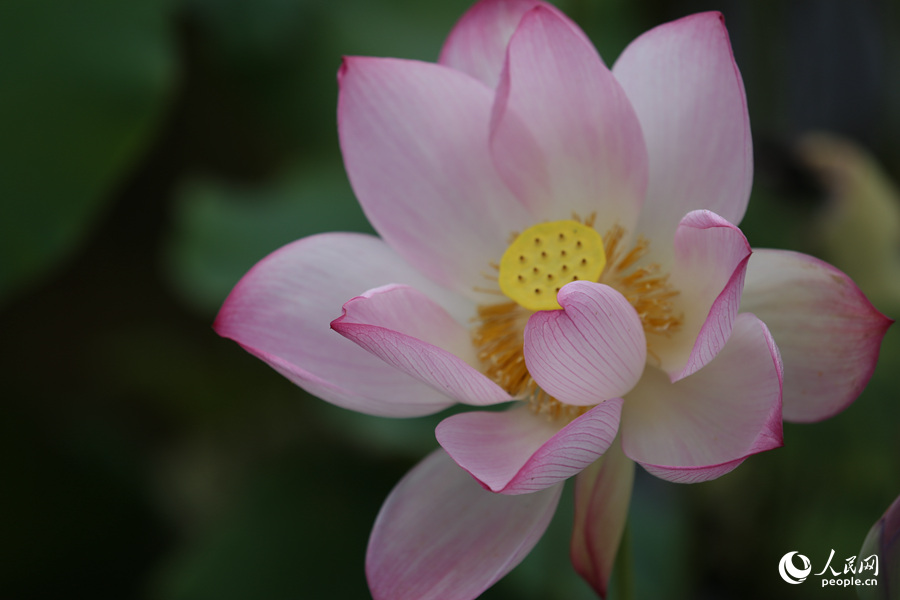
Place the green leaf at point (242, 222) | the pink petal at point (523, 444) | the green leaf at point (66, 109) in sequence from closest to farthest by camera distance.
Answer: the pink petal at point (523, 444) → the green leaf at point (66, 109) → the green leaf at point (242, 222)

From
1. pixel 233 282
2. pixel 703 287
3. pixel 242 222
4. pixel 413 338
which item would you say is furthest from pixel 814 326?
pixel 242 222

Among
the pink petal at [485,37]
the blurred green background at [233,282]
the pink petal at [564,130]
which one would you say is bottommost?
the blurred green background at [233,282]

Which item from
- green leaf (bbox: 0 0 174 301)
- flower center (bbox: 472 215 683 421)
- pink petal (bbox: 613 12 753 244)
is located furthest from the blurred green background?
pink petal (bbox: 613 12 753 244)

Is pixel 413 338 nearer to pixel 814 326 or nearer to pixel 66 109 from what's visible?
pixel 814 326

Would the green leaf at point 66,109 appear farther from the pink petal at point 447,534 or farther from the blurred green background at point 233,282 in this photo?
the pink petal at point 447,534

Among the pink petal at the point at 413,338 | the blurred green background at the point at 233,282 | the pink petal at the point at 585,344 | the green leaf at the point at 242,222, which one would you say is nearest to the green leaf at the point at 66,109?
the blurred green background at the point at 233,282

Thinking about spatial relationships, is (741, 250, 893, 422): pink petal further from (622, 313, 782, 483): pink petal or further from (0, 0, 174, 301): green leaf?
(0, 0, 174, 301): green leaf

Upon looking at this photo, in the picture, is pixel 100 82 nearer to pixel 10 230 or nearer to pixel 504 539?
pixel 10 230
